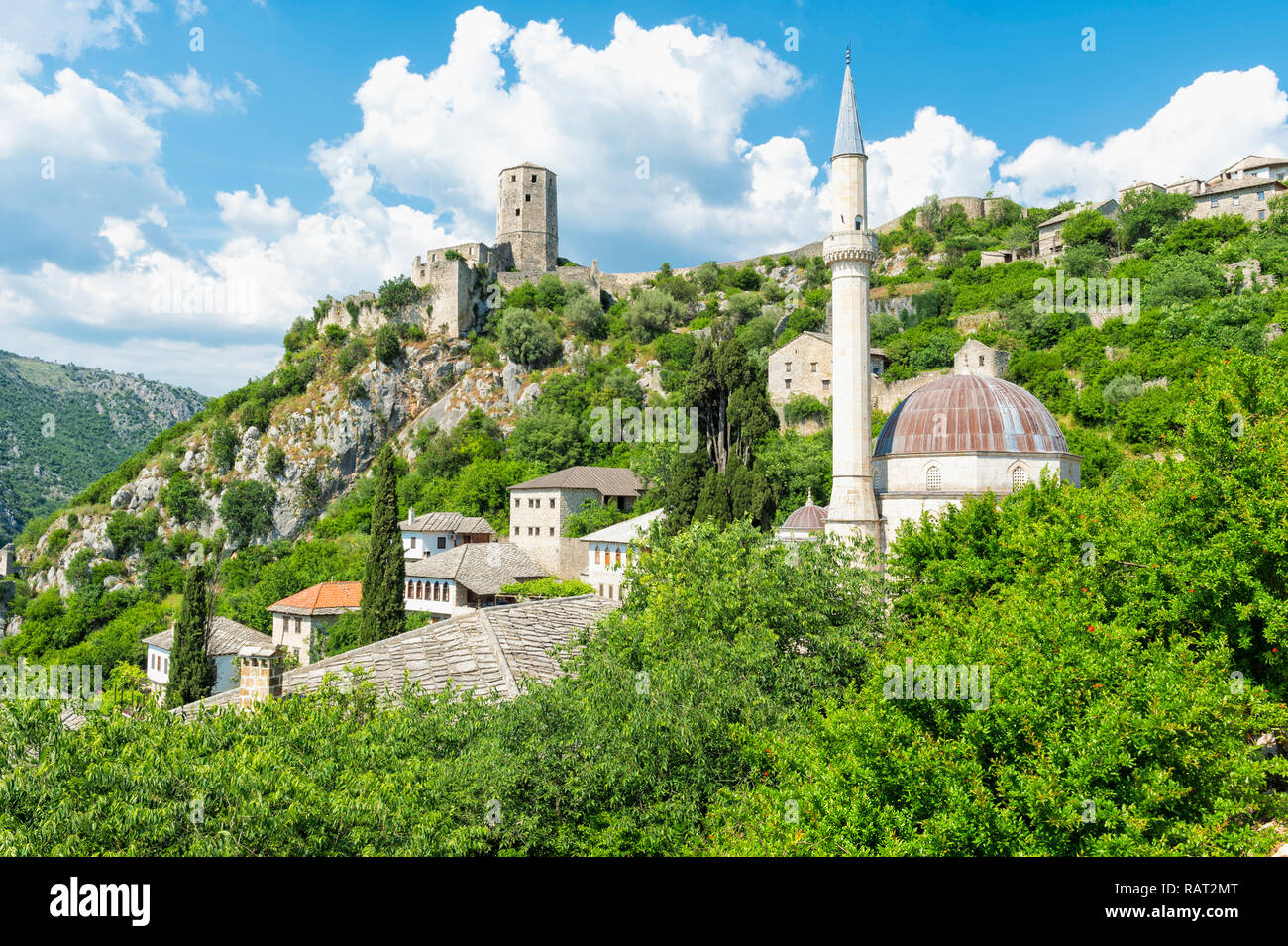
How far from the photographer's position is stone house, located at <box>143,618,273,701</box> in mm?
39031

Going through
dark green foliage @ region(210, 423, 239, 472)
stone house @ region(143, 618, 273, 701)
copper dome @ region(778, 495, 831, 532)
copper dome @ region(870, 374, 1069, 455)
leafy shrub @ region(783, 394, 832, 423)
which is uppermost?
leafy shrub @ region(783, 394, 832, 423)

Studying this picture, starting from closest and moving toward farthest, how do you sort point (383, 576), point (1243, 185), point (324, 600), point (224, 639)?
1. point (383, 576)
2. point (224, 639)
3. point (324, 600)
4. point (1243, 185)

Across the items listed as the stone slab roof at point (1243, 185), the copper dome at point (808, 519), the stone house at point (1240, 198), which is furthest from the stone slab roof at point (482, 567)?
the stone slab roof at point (1243, 185)

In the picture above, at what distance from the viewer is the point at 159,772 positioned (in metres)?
7.36

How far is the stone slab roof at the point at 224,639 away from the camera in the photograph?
39.2m

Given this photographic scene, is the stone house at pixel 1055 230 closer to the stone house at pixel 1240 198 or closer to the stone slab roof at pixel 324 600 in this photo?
the stone house at pixel 1240 198

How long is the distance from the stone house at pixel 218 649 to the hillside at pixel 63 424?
46.6 meters

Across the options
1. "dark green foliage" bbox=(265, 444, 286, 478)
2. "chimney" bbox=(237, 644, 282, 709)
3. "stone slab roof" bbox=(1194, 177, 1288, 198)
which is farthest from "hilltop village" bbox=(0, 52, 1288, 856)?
"stone slab roof" bbox=(1194, 177, 1288, 198)

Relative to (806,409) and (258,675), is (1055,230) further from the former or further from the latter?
(258,675)

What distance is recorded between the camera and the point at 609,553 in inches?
1705

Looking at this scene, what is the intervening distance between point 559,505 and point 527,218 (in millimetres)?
44764

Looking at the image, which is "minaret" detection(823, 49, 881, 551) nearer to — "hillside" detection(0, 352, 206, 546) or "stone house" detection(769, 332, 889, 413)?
"stone house" detection(769, 332, 889, 413)

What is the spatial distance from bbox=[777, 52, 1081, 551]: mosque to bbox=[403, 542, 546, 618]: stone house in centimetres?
2150

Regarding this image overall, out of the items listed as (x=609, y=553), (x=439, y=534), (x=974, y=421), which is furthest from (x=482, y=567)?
(x=974, y=421)
